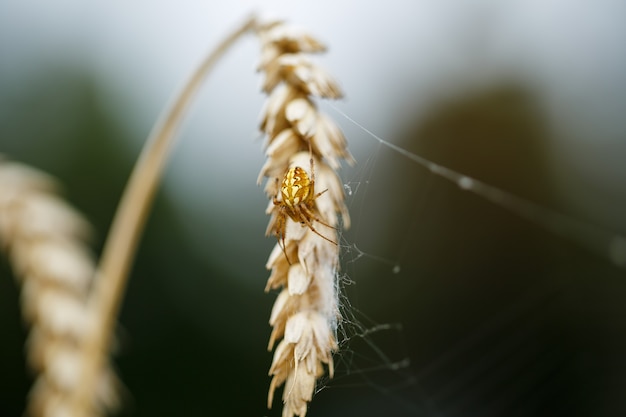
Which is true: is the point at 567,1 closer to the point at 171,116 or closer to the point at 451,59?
the point at 451,59

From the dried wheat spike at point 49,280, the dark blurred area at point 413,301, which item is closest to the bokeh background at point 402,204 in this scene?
the dark blurred area at point 413,301

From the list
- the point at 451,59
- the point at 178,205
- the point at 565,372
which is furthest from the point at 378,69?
the point at 565,372

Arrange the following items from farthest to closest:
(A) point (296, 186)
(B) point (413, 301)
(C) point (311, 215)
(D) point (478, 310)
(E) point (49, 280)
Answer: (B) point (413, 301), (D) point (478, 310), (E) point (49, 280), (A) point (296, 186), (C) point (311, 215)

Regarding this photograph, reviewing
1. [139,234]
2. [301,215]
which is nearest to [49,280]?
[139,234]

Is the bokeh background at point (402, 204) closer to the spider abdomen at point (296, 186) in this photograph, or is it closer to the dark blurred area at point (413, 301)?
Result: the dark blurred area at point (413, 301)

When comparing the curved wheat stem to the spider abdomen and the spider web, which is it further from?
the spider web

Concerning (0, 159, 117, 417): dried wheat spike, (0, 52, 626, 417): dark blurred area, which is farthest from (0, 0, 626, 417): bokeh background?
(0, 159, 117, 417): dried wheat spike

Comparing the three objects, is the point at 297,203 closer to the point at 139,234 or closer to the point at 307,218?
the point at 307,218
